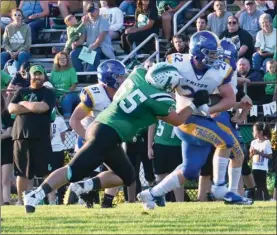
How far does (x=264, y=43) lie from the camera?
54.6ft

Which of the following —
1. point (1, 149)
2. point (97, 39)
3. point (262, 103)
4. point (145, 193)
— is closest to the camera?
point (145, 193)

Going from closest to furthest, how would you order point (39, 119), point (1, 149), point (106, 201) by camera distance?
point (106, 201)
point (39, 119)
point (1, 149)

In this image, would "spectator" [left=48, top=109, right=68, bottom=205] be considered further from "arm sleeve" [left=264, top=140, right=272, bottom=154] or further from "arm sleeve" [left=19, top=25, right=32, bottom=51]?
"arm sleeve" [left=19, top=25, right=32, bottom=51]

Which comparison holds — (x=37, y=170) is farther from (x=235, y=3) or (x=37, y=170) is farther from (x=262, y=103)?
(x=235, y=3)

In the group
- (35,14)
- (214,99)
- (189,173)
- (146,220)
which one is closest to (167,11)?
(35,14)

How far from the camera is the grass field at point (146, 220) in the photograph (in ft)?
29.9

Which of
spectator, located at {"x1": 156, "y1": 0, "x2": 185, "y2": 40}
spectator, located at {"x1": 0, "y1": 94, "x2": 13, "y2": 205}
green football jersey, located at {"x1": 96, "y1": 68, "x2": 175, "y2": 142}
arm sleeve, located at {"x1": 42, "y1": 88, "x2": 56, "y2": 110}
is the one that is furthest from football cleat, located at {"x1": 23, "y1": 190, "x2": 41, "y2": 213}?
spectator, located at {"x1": 156, "y1": 0, "x2": 185, "y2": 40}

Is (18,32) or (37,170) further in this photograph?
(18,32)

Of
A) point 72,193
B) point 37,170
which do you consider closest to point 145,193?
point 72,193

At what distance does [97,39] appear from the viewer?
57.5ft

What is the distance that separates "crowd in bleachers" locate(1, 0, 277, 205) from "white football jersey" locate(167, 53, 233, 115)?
3494mm

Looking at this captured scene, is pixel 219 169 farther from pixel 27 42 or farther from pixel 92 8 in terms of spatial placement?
pixel 27 42

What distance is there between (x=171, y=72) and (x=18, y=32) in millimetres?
8143

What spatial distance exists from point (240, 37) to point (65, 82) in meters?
2.70
